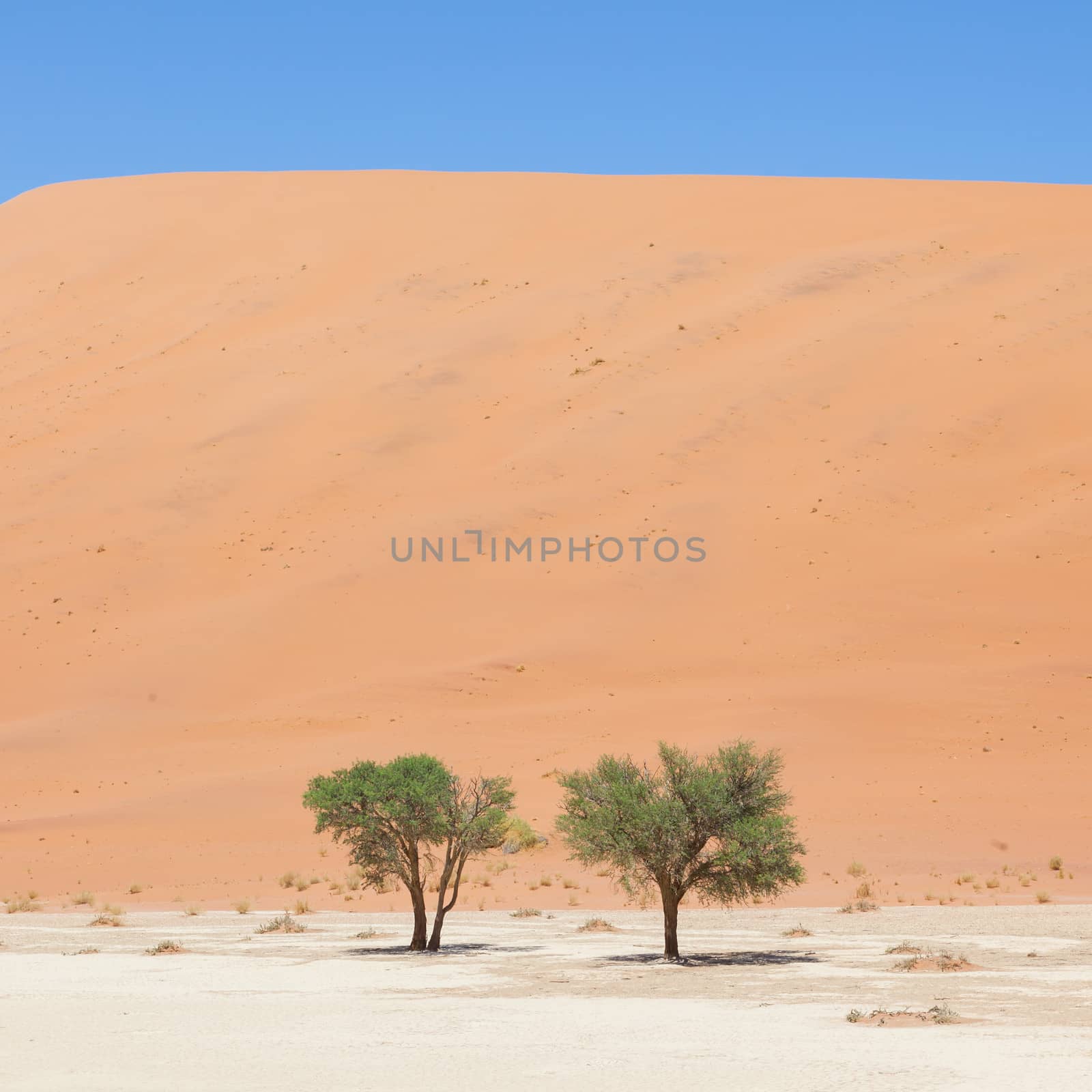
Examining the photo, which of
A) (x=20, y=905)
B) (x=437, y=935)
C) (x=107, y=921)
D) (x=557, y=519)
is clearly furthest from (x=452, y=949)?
(x=557, y=519)

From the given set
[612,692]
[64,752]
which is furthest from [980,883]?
[64,752]

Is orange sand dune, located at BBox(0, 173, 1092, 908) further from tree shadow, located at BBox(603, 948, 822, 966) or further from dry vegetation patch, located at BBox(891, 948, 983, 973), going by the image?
dry vegetation patch, located at BBox(891, 948, 983, 973)

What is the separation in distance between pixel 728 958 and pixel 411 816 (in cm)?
386

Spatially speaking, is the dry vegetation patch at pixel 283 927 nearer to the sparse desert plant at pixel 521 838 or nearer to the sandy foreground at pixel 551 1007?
the sandy foreground at pixel 551 1007

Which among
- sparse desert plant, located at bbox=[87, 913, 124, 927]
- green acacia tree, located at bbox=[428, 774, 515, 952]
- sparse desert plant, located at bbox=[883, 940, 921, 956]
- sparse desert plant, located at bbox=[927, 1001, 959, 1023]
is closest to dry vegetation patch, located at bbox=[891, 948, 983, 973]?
sparse desert plant, located at bbox=[883, 940, 921, 956]

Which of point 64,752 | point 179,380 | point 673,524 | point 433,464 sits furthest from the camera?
point 179,380

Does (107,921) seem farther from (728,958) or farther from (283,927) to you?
(728,958)

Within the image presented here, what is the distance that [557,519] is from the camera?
1489 inches

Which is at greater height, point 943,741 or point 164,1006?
point 943,741

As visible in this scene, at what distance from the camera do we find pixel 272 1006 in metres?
12.7

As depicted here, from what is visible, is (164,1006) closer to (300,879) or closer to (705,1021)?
(705,1021)

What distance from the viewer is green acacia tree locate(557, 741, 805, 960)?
15.7m

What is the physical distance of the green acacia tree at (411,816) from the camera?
1670 cm

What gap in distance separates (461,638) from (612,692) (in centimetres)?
450
